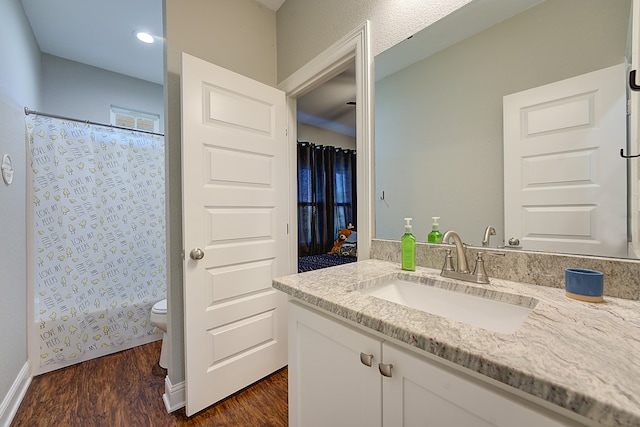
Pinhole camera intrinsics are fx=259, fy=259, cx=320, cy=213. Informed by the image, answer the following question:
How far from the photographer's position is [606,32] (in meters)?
0.77

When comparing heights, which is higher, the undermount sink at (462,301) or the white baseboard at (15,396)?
the undermount sink at (462,301)

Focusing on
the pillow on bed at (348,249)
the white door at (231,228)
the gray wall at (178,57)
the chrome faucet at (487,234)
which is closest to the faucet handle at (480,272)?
the chrome faucet at (487,234)

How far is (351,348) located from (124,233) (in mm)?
2369

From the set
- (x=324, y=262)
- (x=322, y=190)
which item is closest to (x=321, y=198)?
(x=322, y=190)

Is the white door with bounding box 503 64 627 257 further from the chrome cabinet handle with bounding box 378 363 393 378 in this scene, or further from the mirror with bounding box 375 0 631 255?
the chrome cabinet handle with bounding box 378 363 393 378

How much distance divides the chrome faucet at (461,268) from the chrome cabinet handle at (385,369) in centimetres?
47

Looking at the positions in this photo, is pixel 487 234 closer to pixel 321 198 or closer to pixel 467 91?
pixel 467 91

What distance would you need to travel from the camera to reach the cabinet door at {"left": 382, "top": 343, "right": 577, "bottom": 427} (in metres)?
0.43

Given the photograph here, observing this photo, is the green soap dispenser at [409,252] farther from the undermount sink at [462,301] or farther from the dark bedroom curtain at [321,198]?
the dark bedroom curtain at [321,198]

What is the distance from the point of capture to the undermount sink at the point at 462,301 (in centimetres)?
74

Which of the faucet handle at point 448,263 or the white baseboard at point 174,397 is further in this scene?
the white baseboard at point 174,397

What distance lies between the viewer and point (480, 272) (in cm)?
88

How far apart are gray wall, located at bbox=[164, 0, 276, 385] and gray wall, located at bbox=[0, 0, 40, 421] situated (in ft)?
2.83

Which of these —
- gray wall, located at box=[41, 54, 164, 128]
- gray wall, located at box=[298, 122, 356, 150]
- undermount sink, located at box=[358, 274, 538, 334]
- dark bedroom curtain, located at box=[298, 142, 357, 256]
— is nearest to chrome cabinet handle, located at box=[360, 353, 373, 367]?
undermount sink, located at box=[358, 274, 538, 334]
